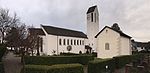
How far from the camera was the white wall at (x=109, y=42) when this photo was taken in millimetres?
44156

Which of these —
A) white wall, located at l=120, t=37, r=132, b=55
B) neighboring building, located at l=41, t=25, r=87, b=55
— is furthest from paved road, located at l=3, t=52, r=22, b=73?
neighboring building, located at l=41, t=25, r=87, b=55

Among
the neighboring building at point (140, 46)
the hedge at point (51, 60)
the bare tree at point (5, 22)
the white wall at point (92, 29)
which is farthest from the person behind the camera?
the neighboring building at point (140, 46)

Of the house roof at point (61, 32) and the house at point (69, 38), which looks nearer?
the house at point (69, 38)

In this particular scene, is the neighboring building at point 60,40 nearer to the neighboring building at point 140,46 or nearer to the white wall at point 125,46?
the neighboring building at point 140,46

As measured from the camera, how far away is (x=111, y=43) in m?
44.7

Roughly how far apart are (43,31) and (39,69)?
52887mm

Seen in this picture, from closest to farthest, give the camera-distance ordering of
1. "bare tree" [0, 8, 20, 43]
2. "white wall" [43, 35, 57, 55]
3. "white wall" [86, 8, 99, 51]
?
"bare tree" [0, 8, 20, 43]
"white wall" [43, 35, 57, 55]
"white wall" [86, 8, 99, 51]

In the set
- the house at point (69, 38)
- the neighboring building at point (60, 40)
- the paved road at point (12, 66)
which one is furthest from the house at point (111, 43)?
the neighboring building at point (60, 40)

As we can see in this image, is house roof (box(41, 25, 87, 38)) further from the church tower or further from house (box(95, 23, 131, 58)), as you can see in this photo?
house (box(95, 23, 131, 58))

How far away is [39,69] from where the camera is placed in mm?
16344

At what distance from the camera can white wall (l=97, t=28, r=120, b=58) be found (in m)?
44.2

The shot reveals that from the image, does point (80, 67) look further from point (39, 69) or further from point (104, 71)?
point (104, 71)

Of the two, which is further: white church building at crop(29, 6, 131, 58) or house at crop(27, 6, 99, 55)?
house at crop(27, 6, 99, 55)

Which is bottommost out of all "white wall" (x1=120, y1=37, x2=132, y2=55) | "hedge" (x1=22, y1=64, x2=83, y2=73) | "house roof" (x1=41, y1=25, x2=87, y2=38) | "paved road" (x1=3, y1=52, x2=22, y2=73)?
"paved road" (x1=3, y1=52, x2=22, y2=73)
